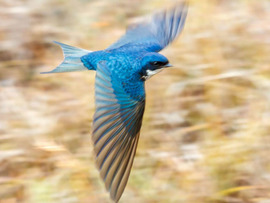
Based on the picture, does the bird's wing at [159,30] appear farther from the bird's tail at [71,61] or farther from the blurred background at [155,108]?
the blurred background at [155,108]

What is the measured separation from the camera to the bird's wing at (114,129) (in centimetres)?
227

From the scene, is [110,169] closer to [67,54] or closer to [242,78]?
[67,54]

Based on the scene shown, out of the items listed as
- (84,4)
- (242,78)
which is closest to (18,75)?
(84,4)

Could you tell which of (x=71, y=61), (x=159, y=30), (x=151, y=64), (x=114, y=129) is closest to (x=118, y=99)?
(x=114, y=129)

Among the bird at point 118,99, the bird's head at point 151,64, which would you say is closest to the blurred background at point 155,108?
the bird at point 118,99

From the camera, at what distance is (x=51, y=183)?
2.87m

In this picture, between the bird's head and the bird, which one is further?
the bird's head

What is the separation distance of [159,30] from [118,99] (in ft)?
2.62

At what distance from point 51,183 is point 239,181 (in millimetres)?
926

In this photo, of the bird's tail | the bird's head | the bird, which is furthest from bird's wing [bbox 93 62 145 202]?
the bird's tail

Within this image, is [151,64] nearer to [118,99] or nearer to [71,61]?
[118,99]

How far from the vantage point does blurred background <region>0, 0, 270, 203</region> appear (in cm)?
287

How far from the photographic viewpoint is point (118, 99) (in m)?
2.43

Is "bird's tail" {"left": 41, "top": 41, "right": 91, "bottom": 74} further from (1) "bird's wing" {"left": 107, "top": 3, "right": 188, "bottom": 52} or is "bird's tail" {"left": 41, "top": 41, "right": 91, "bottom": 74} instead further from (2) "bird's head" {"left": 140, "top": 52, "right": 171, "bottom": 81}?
(2) "bird's head" {"left": 140, "top": 52, "right": 171, "bottom": 81}
